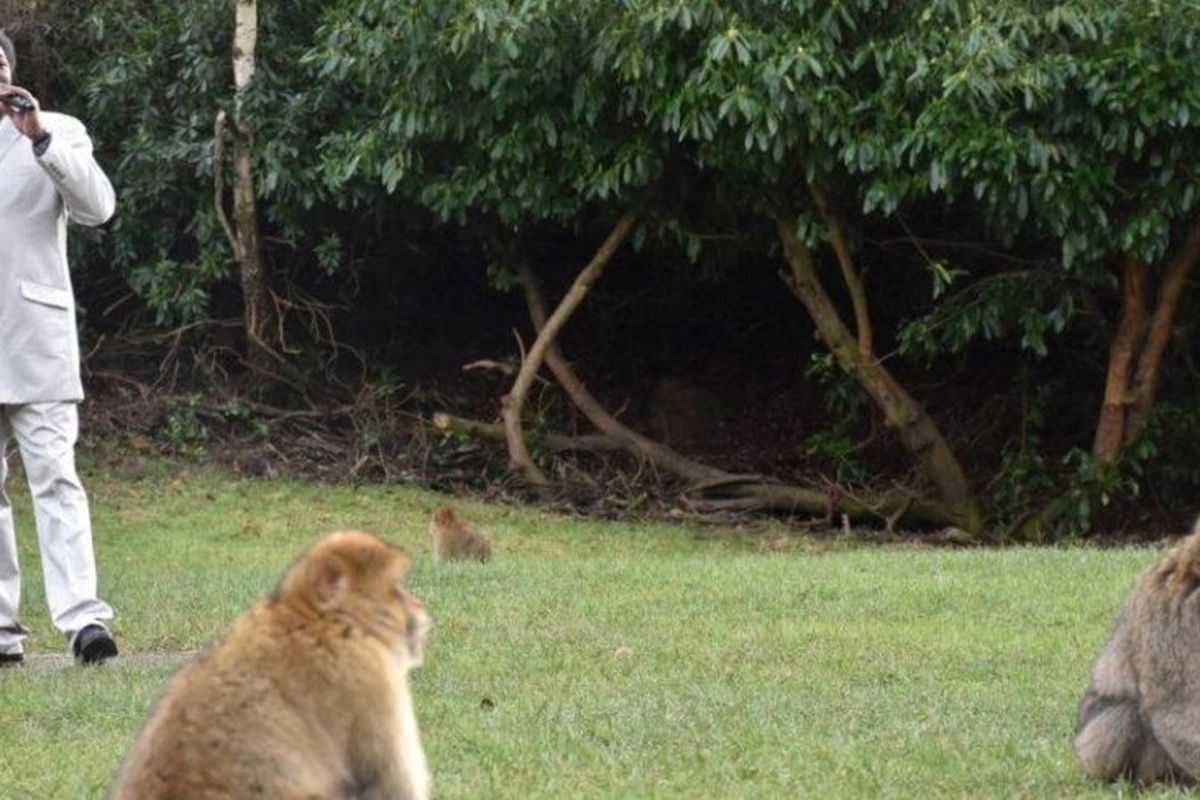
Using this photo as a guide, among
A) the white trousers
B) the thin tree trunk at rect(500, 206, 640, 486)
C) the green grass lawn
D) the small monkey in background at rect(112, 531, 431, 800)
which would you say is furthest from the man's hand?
the thin tree trunk at rect(500, 206, 640, 486)

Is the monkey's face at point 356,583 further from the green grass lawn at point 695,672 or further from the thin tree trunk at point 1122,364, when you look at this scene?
the thin tree trunk at point 1122,364

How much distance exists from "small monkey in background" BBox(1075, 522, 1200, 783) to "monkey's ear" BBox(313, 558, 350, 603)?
8.45 ft

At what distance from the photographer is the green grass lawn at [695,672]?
22.8 ft

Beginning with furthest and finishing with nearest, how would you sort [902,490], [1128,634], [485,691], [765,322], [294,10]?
[765,322], [294,10], [902,490], [485,691], [1128,634]

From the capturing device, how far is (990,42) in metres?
14.6

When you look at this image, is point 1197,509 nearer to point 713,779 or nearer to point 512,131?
point 512,131

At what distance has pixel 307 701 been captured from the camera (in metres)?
4.62

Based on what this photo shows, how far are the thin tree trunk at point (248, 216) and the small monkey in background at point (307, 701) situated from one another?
1379 centimetres

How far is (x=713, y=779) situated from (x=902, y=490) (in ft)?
36.2

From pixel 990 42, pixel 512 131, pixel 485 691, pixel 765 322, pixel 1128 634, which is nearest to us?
pixel 1128 634

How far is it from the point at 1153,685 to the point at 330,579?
8.60ft

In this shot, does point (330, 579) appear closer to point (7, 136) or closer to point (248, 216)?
point (7, 136)

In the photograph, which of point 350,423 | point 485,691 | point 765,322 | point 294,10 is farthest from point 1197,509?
point 485,691

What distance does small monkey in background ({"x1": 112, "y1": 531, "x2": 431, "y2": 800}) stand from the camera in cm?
447
